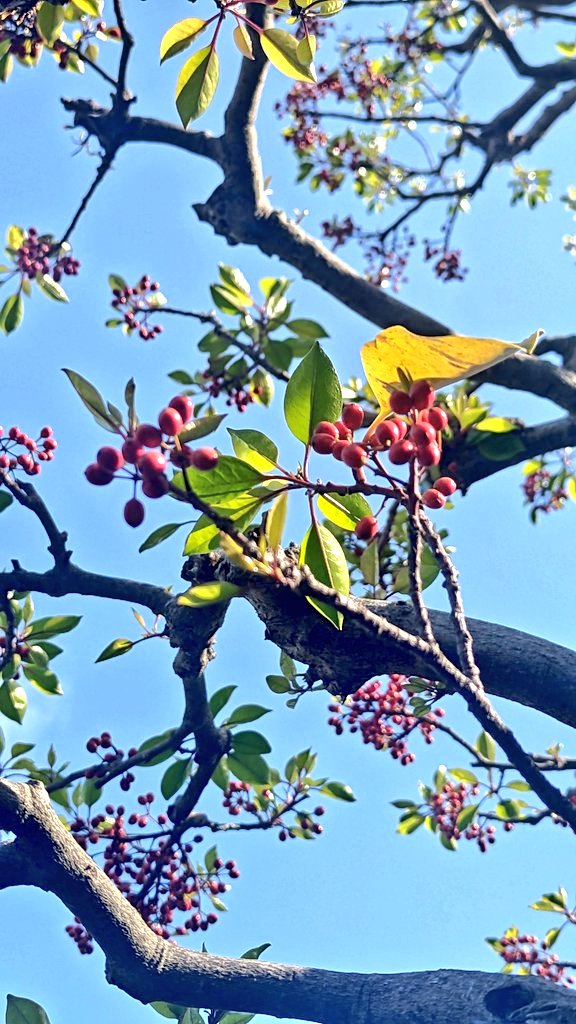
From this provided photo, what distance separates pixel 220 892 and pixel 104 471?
118 inches

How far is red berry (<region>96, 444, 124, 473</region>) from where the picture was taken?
1.18 m

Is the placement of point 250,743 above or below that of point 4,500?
below

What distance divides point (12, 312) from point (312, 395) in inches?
120

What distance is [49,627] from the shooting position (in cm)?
338

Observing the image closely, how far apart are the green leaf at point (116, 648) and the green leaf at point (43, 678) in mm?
596

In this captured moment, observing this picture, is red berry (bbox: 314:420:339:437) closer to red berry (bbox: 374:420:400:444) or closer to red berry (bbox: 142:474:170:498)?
red berry (bbox: 374:420:400:444)

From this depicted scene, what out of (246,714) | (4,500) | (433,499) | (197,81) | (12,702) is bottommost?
(433,499)

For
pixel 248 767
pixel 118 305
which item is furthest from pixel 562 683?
pixel 118 305

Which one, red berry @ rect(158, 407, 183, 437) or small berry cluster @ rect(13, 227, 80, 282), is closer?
red berry @ rect(158, 407, 183, 437)

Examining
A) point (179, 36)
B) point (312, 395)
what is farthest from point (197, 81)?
point (312, 395)

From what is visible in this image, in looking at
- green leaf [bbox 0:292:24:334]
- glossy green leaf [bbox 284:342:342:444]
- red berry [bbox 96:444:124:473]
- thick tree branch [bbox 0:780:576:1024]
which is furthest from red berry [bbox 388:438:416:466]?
green leaf [bbox 0:292:24:334]

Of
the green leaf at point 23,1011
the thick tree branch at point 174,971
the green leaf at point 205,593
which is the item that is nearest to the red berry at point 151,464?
the green leaf at point 205,593

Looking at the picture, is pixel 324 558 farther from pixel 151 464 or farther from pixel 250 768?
pixel 250 768

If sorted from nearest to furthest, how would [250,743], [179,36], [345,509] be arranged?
[345,509]
[179,36]
[250,743]
